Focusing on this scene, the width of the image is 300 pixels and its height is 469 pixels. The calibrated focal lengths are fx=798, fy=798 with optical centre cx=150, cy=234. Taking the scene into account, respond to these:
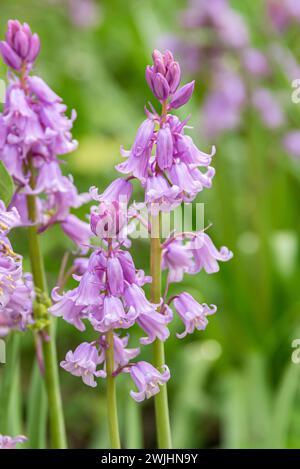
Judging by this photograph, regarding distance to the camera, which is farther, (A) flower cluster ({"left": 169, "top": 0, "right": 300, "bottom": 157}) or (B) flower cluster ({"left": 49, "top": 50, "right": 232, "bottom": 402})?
(A) flower cluster ({"left": 169, "top": 0, "right": 300, "bottom": 157})

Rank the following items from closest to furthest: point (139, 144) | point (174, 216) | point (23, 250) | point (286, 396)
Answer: point (139, 144) → point (286, 396) → point (174, 216) → point (23, 250)

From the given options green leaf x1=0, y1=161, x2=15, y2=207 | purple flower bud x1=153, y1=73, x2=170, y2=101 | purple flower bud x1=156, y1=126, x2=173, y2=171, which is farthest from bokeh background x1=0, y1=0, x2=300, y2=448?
purple flower bud x1=153, y1=73, x2=170, y2=101

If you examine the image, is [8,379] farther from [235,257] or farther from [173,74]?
[235,257]

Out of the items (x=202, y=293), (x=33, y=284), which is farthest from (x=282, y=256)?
(x=33, y=284)

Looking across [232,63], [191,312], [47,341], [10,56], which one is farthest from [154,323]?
[232,63]

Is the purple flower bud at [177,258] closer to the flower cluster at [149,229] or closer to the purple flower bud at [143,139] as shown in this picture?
the flower cluster at [149,229]

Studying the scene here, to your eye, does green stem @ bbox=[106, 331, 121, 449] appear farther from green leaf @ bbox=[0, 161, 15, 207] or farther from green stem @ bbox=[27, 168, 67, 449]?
green leaf @ bbox=[0, 161, 15, 207]

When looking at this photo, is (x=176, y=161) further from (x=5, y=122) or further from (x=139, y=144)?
(x=5, y=122)
